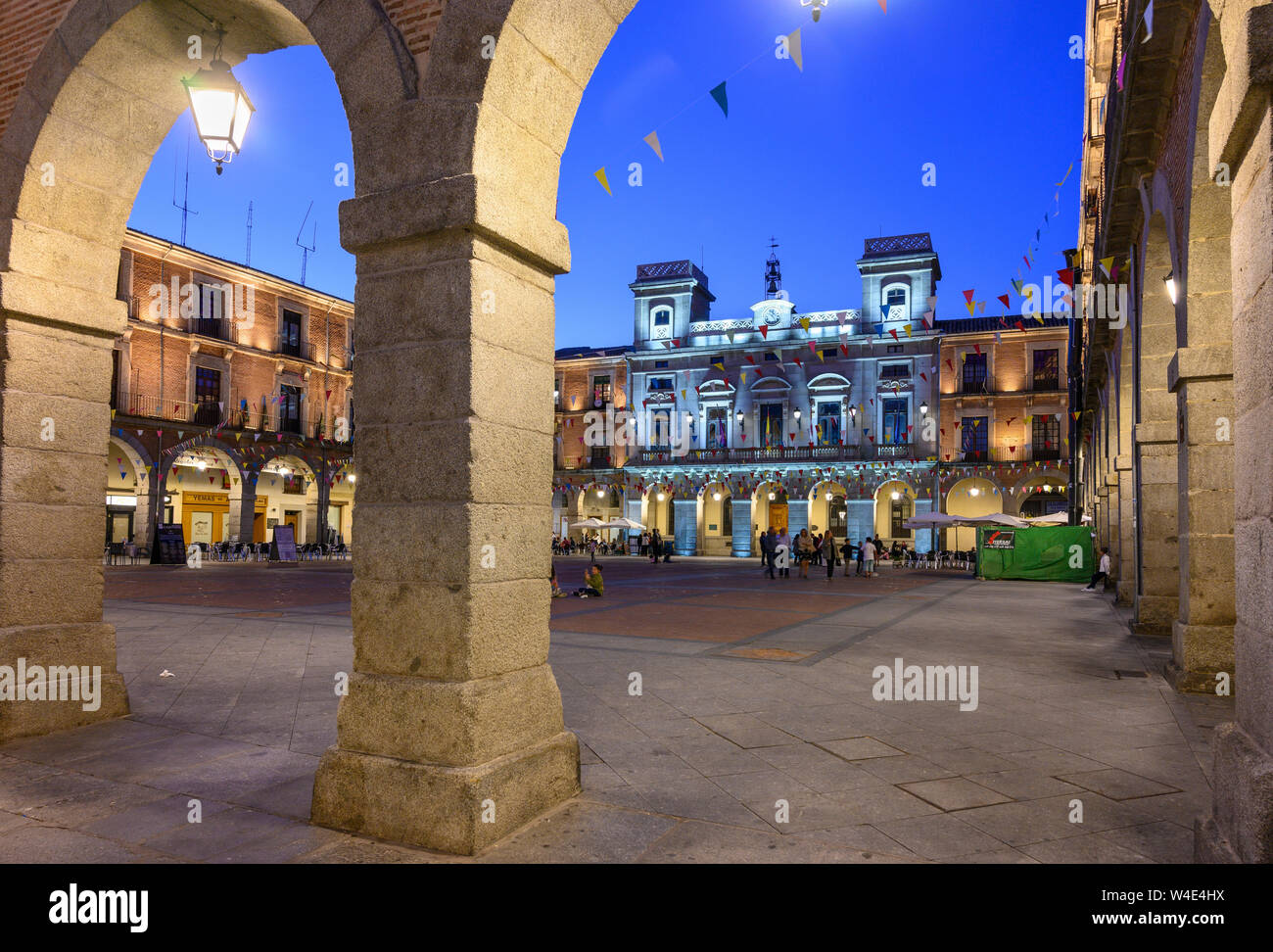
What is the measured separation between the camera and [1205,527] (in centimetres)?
658

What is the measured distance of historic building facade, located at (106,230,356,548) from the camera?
26.8 metres

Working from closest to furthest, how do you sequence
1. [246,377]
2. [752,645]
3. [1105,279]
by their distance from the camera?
1. [752,645]
2. [1105,279]
3. [246,377]

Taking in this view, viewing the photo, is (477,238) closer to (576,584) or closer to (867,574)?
(576,584)

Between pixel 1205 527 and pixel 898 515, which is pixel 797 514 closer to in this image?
pixel 898 515

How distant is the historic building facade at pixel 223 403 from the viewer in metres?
26.8

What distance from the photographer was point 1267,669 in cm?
249

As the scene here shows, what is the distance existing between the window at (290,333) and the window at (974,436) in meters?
28.9

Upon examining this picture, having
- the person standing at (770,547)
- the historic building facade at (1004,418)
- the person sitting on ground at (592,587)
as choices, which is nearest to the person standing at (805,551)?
the person standing at (770,547)

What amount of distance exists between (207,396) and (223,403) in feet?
2.02

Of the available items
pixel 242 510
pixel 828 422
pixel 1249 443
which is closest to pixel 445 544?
pixel 1249 443

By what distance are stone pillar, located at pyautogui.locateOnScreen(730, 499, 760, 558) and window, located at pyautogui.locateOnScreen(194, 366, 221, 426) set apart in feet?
73.9

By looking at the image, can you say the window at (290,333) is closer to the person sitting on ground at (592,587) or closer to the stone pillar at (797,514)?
the person sitting on ground at (592,587)

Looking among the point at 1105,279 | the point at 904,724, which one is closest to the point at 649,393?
the point at 1105,279
